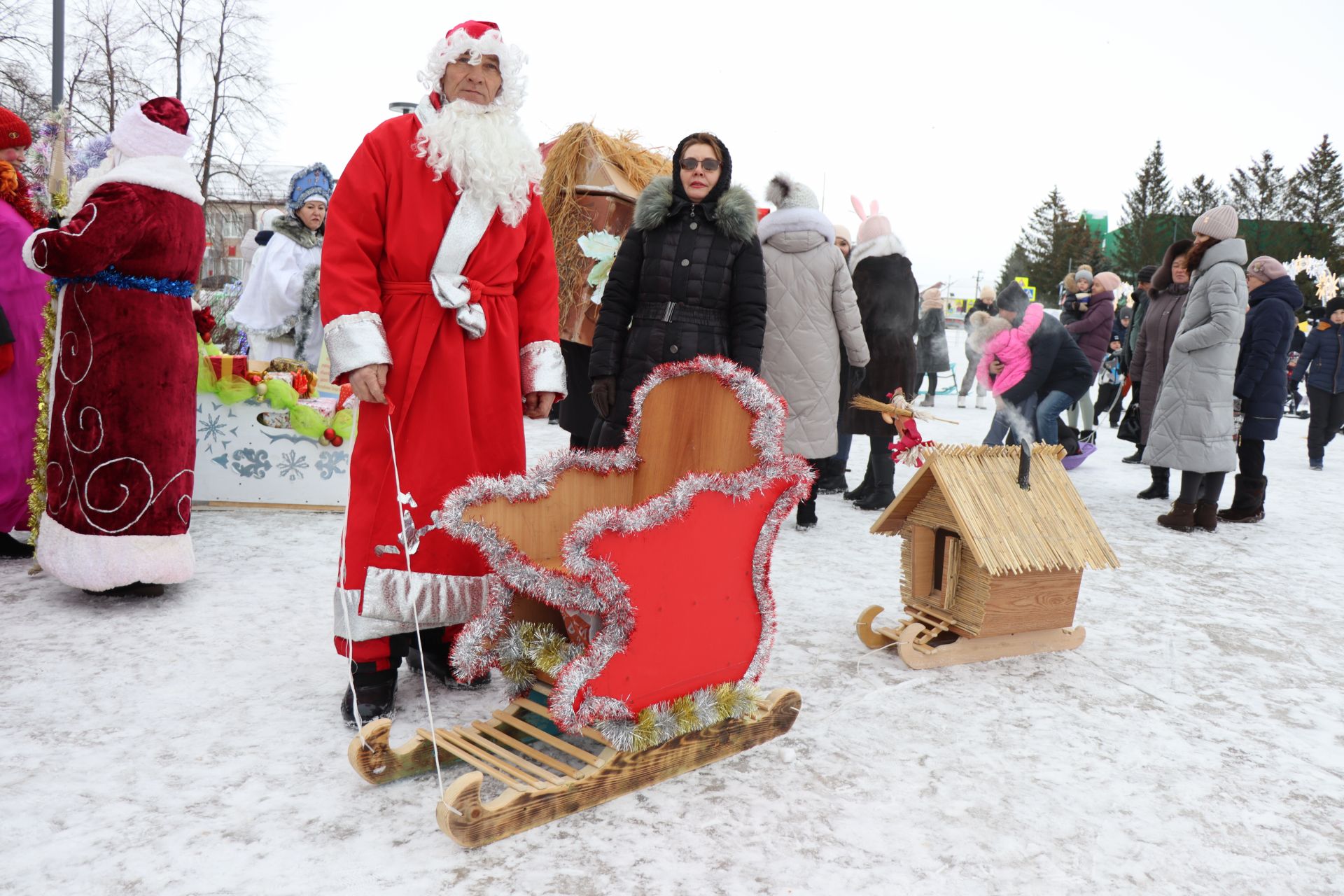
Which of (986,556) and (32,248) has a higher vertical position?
(32,248)

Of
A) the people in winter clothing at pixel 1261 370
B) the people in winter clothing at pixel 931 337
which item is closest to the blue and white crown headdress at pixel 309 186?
the people in winter clothing at pixel 1261 370

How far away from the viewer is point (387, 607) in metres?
2.39

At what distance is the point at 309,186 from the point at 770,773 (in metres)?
4.47

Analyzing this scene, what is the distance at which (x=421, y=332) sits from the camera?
7.96ft

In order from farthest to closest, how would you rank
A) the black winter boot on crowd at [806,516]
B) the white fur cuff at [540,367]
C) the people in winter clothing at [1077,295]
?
the people in winter clothing at [1077,295] → the black winter boot on crowd at [806,516] → the white fur cuff at [540,367]

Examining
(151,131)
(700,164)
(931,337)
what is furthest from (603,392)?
(931,337)

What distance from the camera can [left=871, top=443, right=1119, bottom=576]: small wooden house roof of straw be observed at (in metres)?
2.96

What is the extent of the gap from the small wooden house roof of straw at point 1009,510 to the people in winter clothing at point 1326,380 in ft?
23.6

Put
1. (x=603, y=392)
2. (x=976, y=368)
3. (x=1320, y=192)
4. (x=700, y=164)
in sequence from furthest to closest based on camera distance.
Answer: (x=1320, y=192) → (x=976, y=368) → (x=603, y=392) → (x=700, y=164)

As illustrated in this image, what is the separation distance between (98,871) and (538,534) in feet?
3.78

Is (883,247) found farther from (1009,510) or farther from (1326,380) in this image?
(1326,380)

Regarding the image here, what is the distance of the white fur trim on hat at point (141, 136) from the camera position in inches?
126

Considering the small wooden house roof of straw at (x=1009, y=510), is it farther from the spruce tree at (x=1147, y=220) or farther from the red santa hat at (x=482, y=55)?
the spruce tree at (x=1147, y=220)

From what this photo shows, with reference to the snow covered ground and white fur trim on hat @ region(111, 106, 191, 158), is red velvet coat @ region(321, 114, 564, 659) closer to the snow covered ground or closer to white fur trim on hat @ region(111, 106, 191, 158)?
the snow covered ground
